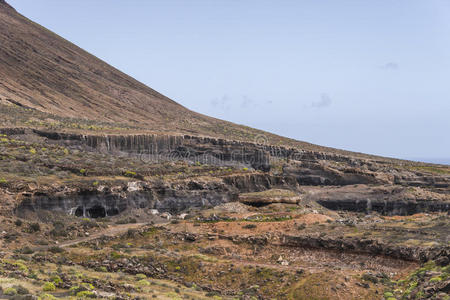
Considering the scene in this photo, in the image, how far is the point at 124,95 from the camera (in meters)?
110

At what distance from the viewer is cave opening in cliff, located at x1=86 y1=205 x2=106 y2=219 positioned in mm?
38153

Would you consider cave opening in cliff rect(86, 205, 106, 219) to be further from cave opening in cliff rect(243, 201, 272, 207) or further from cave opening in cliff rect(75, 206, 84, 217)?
cave opening in cliff rect(243, 201, 272, 207)

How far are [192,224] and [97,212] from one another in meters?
8.41

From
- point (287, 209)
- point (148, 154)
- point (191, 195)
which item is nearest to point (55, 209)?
point (191, 195)

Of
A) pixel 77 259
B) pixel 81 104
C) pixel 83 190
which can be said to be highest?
pixel 81 104

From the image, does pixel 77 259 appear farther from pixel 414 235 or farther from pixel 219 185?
pixel 219 185

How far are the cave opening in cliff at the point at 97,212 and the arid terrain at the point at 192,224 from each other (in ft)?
0.30

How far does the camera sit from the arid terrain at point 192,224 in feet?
76.4

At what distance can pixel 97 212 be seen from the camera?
3856 centimetres

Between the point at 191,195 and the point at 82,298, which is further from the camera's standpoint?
the point at 191,195

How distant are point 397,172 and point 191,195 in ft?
140

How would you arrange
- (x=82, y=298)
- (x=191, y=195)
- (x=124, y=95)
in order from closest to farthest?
(x=82, y=298)
(x=191, y=195)
(x=124, y=95)

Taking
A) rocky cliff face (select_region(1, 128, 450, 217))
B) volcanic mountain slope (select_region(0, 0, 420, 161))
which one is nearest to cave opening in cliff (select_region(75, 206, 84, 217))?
rocky cliff face (select_region(1, 128, 450, 217))

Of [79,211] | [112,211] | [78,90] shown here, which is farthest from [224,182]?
[78,90]
